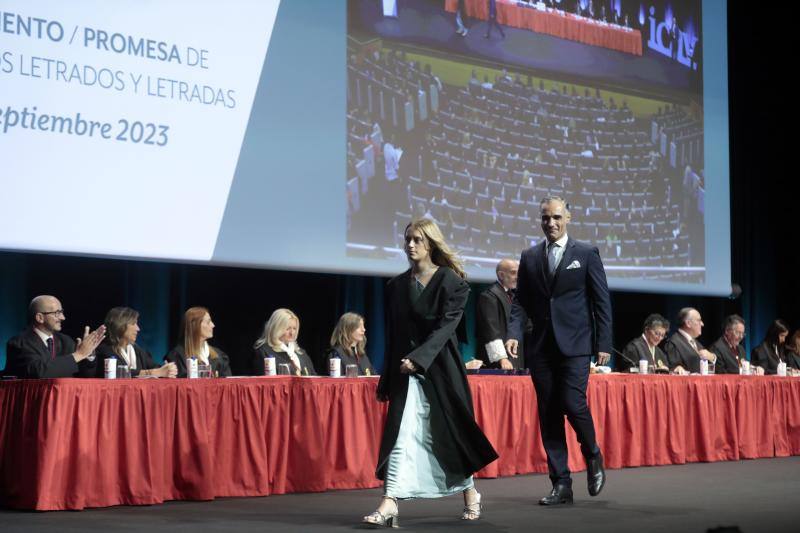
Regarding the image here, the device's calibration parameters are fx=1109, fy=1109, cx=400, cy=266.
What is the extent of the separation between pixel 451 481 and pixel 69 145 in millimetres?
3155

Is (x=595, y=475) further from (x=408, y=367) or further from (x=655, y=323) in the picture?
(x=655, y=323)

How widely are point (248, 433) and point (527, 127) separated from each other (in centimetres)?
393

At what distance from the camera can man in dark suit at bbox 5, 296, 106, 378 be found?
16.3 ft

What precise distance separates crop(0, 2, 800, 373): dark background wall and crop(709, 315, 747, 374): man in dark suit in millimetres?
2127

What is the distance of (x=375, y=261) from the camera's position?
7289 millimetres

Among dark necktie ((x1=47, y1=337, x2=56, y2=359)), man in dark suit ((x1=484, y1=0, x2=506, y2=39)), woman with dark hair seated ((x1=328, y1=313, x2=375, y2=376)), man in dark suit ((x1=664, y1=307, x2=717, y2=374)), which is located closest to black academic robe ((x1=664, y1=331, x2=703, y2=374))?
man in dark suit ((x1=664, y1=307, x2=717, y2=374))

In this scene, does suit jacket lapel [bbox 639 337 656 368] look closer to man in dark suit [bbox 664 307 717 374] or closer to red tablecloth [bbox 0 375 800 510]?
man in dark suit [bbox 664 307 717 374]

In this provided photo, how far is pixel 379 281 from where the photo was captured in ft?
28.7

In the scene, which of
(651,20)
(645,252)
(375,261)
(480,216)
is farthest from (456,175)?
(651,20)

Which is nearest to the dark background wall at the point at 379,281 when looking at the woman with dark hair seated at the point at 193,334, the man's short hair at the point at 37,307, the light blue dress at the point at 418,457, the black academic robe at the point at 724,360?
the man's short hair at the point at 37,307

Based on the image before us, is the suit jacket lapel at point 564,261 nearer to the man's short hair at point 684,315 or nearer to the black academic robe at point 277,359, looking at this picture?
the black academic robe at point 277,359

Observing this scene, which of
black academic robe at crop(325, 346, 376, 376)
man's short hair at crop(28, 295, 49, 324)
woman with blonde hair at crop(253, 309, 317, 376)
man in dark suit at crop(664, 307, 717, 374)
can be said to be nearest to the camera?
man's short hair at crop(28, 295, 49, 324)

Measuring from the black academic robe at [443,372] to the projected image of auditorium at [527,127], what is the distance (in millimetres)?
3070

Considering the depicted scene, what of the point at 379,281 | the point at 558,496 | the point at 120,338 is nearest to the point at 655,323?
the point at 379,281
